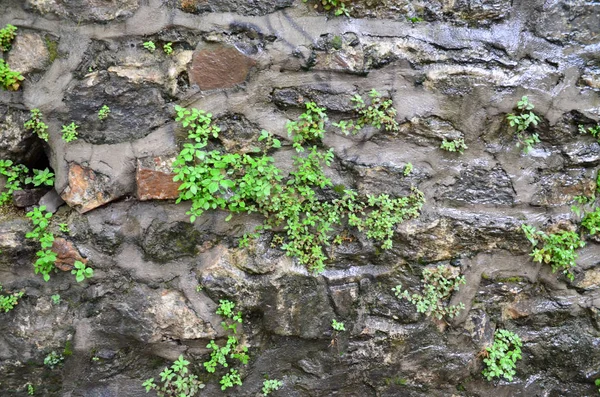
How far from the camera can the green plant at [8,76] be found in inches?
82.7

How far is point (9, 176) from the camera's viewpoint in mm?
2219

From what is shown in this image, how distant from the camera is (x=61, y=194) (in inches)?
87.1

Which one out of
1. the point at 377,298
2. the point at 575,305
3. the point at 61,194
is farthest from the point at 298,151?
the point at 575,305

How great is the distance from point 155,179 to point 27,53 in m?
0.83

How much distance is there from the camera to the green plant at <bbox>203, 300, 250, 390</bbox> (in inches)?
89.8

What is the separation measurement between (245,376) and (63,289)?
1013 millimetres

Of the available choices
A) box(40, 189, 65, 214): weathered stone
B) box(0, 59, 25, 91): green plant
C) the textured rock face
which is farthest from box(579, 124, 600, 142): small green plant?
box(0, 59, 25, 91): green plant

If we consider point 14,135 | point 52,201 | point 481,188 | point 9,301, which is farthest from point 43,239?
point 481,188

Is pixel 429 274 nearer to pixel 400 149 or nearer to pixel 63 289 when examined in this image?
pixel 400 149

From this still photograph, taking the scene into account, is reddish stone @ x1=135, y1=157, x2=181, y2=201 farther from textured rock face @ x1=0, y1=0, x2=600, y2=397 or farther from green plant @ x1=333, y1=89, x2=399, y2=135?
green plant @ x1=333, y1=89, x2=399, y2=135

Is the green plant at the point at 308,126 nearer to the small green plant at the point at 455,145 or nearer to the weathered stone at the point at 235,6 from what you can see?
the weathered stone at the point at 235,6

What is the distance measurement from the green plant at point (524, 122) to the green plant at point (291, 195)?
62 centimetres

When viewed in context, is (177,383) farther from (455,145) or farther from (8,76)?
(455,145)

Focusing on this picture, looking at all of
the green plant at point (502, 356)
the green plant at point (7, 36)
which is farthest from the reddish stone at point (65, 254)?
the green plant at point (502, 356)
